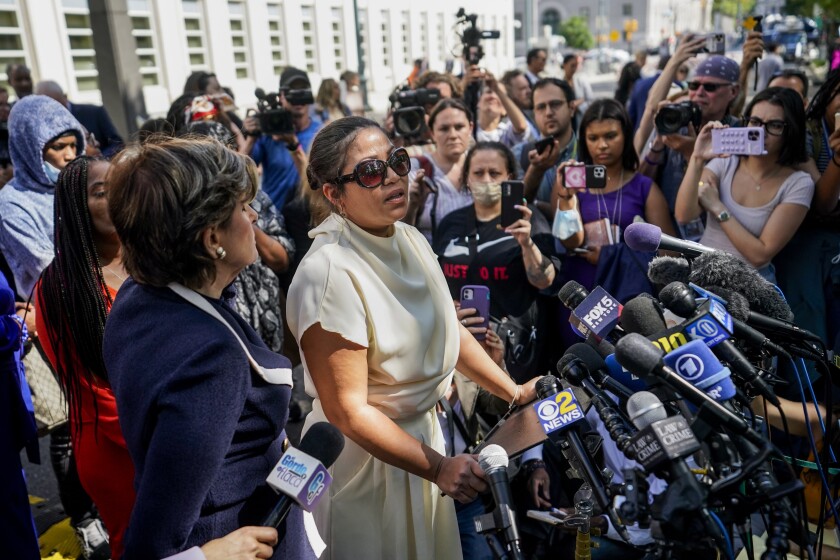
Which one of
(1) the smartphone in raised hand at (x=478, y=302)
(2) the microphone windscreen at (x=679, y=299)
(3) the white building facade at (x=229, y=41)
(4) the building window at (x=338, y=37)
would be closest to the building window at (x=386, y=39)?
(3) the white building facade at (x=229, y=41)

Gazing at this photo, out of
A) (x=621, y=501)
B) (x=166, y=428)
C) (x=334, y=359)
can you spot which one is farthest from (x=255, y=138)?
(x=621, y=501)

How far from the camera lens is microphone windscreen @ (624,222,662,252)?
5.47 ft

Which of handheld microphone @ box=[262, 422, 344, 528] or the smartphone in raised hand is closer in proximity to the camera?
handheld microphone @ box=[262, 422, 344, 528]

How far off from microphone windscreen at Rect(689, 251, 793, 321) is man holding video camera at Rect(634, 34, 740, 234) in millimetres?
1872

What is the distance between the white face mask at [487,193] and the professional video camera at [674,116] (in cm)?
92

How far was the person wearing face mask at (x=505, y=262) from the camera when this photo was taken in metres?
3.25

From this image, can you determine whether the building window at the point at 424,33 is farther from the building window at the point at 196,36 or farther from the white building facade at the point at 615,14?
the white building facade at the point at 615,14

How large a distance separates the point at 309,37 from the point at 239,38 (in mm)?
3285

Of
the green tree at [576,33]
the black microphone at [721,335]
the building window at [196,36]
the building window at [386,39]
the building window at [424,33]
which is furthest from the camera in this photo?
the green tree at [576,33]

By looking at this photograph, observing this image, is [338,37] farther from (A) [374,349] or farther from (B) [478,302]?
(A) [374,349]

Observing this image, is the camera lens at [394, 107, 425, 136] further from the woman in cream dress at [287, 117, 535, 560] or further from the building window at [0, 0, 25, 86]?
the building window at [0, 0, 25, 86]

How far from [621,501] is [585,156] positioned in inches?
113

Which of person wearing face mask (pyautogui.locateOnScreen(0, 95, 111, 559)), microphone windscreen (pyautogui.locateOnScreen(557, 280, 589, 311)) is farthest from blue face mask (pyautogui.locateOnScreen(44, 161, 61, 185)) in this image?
microphone windscreen (pyautogui.locateOnScreen(557, 280, 589, 311))

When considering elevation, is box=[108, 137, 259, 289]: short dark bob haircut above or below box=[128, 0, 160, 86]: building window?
below
